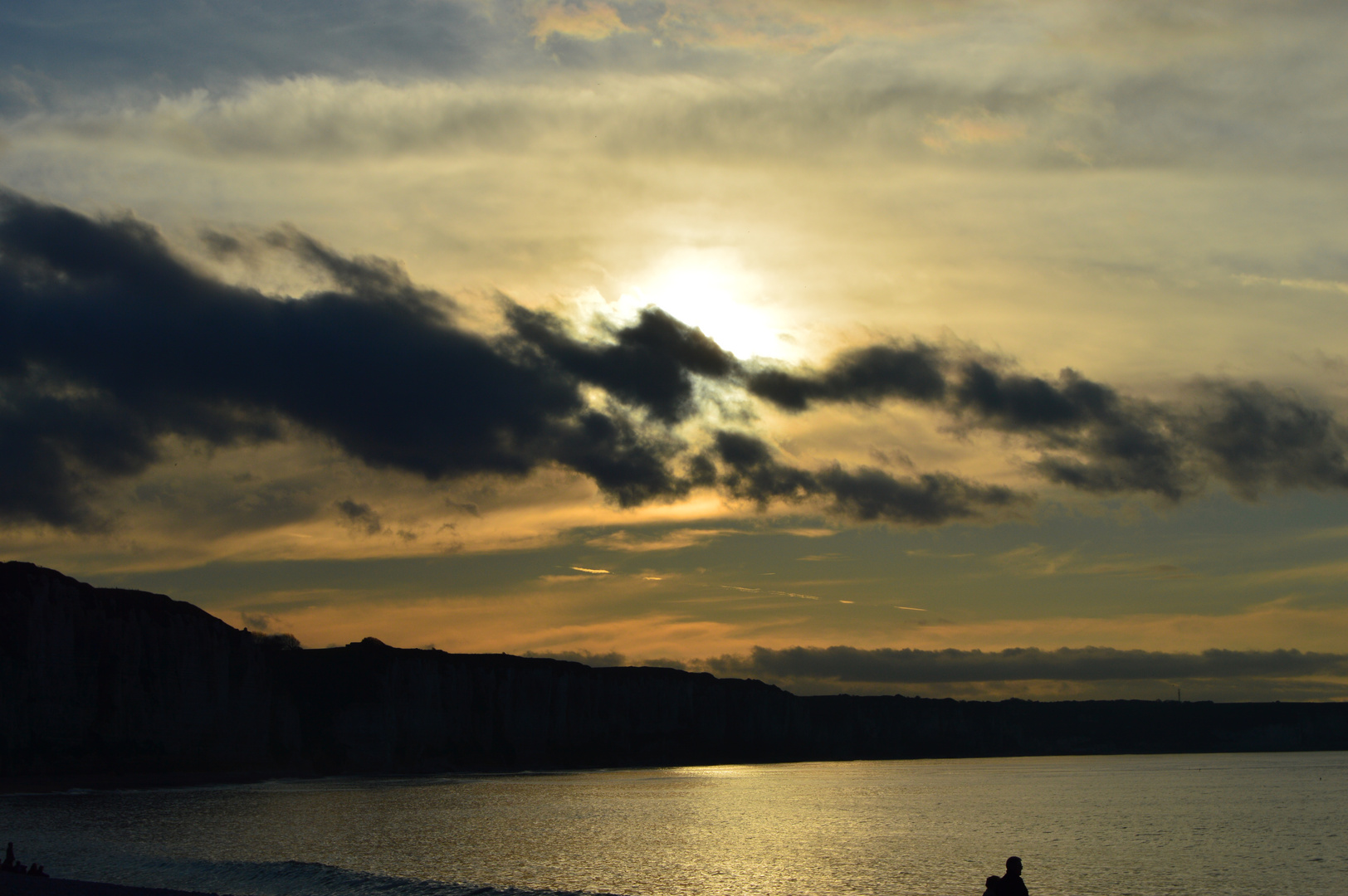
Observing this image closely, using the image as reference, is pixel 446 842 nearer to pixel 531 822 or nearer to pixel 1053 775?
Result: pixel 531 822

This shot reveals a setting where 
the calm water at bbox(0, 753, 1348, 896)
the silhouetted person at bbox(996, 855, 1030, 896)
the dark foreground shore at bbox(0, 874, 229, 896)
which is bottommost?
the calm water at bbox(0, 753, 1348, 896)

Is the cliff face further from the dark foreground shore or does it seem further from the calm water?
the dark foreground shore

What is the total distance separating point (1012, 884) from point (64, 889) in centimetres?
3473

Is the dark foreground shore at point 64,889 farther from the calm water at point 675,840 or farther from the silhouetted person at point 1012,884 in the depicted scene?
the silhouetted person at point 1012,884

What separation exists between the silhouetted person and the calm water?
2911 cm

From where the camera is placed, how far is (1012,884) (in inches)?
883

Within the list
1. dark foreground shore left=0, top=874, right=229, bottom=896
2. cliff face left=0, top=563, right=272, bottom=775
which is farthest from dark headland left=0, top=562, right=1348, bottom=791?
dark foreground shore left=0, top=874, right=229, bottom=896

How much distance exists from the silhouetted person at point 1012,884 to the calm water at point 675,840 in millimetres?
29113

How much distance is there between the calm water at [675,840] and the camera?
51.9 meters

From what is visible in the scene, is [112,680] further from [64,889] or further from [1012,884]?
[1012,884]

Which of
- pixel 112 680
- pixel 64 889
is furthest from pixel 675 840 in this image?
pixel 112 680

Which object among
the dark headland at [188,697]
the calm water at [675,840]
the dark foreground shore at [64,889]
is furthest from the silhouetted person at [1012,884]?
the dark headland at [188,697]

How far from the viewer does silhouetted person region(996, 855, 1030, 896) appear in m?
22.3

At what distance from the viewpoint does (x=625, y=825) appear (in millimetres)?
85688
